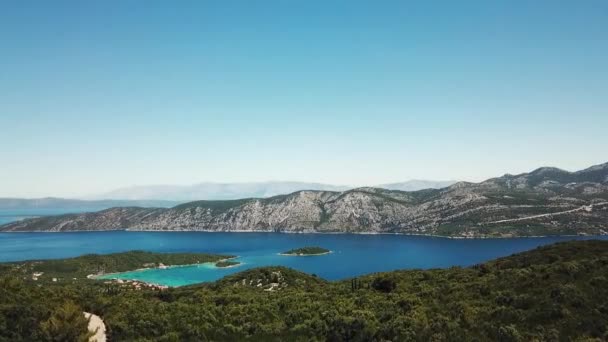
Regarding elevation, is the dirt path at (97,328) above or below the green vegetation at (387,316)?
below

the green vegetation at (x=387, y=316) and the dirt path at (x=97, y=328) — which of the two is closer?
the green vegetation at (x=387, y=316)

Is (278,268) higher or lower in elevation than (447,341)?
lower

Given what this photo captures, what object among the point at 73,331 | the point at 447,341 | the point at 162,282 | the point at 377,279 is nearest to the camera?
the point at 447,341

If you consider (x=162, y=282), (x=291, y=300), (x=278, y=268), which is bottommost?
(x=162, y=282)

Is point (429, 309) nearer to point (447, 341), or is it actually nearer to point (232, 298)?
point (447, 341)

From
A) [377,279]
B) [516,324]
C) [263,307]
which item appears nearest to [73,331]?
[263,307]

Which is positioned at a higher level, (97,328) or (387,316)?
(97,328)

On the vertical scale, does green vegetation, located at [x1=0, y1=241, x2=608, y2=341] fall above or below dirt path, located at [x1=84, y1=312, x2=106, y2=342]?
above

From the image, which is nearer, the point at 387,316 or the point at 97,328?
the point at 97,328

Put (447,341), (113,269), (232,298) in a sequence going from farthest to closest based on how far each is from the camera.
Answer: (113,269)
(232,298)
(447,341)

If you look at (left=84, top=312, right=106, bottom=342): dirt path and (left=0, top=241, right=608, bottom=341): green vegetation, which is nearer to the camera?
(left=0, top=241, right=608, bottom=341): green vegetation

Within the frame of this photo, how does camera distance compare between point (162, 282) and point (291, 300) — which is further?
point (162, 282)
